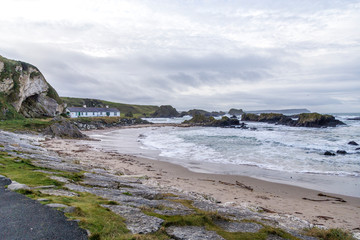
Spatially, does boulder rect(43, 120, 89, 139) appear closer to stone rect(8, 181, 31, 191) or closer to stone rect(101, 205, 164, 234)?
stone rect(8, 181, 31, 191)

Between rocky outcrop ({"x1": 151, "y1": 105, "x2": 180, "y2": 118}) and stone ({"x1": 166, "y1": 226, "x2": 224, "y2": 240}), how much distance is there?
579 ft

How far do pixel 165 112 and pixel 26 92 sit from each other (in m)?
136

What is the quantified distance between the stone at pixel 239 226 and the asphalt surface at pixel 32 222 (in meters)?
3.89

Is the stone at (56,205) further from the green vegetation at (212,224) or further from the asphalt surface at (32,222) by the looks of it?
the green vegetation at (212,224)

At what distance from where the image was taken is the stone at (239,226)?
665 centimetres

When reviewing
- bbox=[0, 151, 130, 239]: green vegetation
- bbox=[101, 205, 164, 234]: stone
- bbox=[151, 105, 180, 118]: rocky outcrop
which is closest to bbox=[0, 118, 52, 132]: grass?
bbox=[0, 151, 130, 239]: green vegetation

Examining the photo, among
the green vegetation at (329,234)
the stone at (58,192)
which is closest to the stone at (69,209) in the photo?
the stone at (58,192)

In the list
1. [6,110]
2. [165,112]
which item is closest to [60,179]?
[6,110]

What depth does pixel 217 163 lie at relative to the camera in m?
22.0

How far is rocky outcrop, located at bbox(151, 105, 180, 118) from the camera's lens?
184 meters

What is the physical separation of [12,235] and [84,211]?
5.70 feet

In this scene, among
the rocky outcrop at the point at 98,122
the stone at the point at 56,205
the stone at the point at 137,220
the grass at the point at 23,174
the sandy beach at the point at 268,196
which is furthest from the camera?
the rocky outcrop at the point at 98,122

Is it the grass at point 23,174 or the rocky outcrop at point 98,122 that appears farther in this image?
the rocky outcrop at point 98,122

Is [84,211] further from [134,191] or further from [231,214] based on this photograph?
[231,214]
